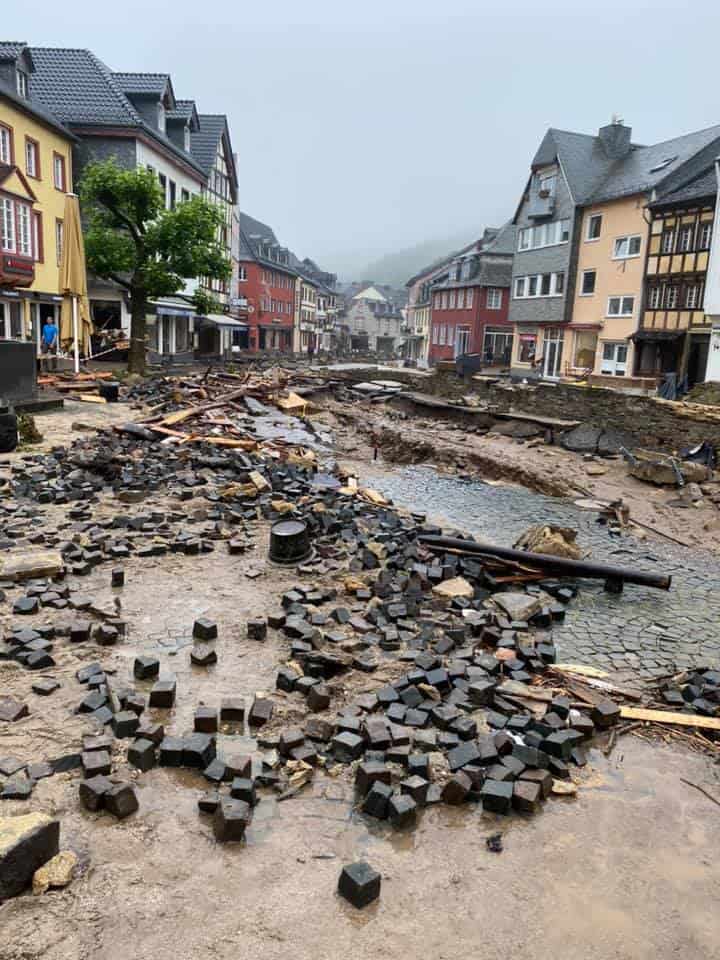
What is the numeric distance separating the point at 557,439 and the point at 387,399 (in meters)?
13.2

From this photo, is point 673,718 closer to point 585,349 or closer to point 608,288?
point 608,288

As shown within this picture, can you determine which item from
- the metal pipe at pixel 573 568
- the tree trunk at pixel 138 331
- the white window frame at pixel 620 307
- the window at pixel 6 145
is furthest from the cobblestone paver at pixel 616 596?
the white window frame at pixel 620 307

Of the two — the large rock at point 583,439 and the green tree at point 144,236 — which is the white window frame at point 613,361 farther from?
the green tree at point 144,236

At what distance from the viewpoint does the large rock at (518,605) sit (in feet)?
25.4

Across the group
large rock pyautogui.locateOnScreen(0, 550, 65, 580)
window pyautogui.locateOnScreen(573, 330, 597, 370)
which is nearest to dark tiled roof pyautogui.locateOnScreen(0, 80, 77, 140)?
large rock pyautogui.locateOnScreen(0, 550, 65, 580)

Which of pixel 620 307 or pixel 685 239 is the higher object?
pixel 685 239

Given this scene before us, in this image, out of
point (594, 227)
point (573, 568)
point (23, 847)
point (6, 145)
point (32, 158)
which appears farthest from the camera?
point (594, 227)

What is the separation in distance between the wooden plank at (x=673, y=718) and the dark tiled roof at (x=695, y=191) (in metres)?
31.9

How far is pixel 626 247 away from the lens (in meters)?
37.5

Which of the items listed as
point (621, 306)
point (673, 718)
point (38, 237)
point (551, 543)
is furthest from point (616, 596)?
point (621, 306)

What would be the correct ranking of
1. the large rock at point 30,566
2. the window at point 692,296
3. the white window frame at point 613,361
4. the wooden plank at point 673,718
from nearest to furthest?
1. the wooden plank at point 673,718
2. the large rock at point 30,566
3. the window at point 692,296
4. the white window frame at point 613,361

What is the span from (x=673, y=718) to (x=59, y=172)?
34533mm

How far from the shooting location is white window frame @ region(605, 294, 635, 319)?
122 ft

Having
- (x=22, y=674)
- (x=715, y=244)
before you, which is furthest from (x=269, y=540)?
(x=715, y=244)
